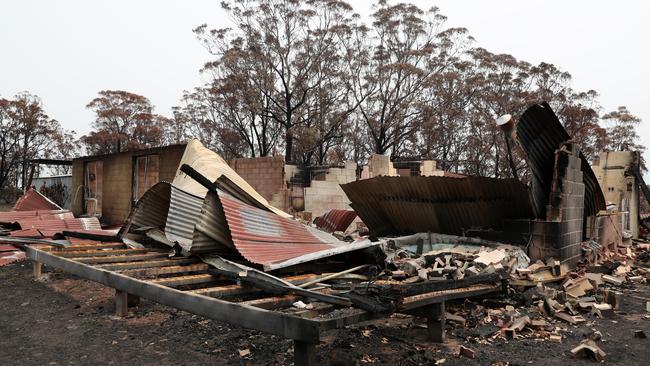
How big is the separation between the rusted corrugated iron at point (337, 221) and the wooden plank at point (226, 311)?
7705 millimetres

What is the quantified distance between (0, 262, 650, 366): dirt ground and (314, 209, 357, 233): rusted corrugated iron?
22.1ft

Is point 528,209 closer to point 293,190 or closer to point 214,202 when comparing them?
point 214,202

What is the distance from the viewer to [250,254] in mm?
4312

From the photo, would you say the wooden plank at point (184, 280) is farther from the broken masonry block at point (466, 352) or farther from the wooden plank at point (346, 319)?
the broken masonry block at point (466, 352)

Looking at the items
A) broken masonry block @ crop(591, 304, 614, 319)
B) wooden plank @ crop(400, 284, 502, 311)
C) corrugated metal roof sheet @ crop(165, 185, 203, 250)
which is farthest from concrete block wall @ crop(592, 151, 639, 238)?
corrugated metal roof sheet @ crop(165, 185, 203, 250)

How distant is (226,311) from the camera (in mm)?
2893

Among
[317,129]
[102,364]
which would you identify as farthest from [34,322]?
[317,129]

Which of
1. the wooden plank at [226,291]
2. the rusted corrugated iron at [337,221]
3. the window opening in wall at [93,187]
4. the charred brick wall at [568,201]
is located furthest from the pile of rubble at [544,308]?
the window opening in wall at [93,187]

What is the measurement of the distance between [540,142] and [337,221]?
19.0 feet

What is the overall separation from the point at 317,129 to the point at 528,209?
2004 centimetres

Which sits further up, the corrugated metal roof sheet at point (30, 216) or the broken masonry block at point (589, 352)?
the corrugated metal roof sheet at point (30, 216)

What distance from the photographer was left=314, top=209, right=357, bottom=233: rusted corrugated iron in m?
11.5

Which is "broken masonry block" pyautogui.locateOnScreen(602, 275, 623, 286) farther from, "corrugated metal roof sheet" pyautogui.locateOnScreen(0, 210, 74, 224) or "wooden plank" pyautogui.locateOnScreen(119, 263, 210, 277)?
"corrugated metal roof sheet" pyautogui.locateOnScreen(0, 210, 74, 224)

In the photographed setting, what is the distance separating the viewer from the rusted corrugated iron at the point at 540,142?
265 inches
